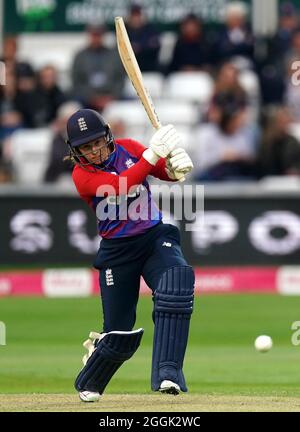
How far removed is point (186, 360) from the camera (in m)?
8.83

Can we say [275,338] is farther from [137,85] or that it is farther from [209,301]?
[137,85]

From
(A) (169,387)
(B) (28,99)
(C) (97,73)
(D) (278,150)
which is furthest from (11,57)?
(A) (169,387)

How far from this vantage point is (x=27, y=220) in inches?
480

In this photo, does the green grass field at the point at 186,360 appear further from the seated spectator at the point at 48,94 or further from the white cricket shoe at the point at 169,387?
the seated spectator at the point at 48,94

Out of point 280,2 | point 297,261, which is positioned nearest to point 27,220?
point 297,261

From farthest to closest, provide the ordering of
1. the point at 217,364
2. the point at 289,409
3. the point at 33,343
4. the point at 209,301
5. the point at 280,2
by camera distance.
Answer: the point at 280,2 < the point at 209,301 < the point at 33,343 < the point at 217,364 < the point at 289,409

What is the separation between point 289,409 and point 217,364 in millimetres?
2569

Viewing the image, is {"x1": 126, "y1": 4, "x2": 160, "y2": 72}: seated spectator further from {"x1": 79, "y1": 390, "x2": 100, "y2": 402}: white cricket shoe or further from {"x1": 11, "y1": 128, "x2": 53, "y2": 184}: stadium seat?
{"x1": 79, "y1": 390, "x2": 100, "y2": 402}: white cricket shoe

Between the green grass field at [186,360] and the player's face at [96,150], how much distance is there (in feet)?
4.03

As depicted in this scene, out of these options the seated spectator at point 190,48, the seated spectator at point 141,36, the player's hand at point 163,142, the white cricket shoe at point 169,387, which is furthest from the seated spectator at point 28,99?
the white cricket shoe at point 169,387

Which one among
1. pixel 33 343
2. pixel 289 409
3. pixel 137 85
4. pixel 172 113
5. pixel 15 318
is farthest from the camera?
pixel 172 113

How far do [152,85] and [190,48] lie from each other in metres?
0.61

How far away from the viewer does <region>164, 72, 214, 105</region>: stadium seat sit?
1380cm

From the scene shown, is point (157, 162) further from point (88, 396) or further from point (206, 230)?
point (206, 230)
